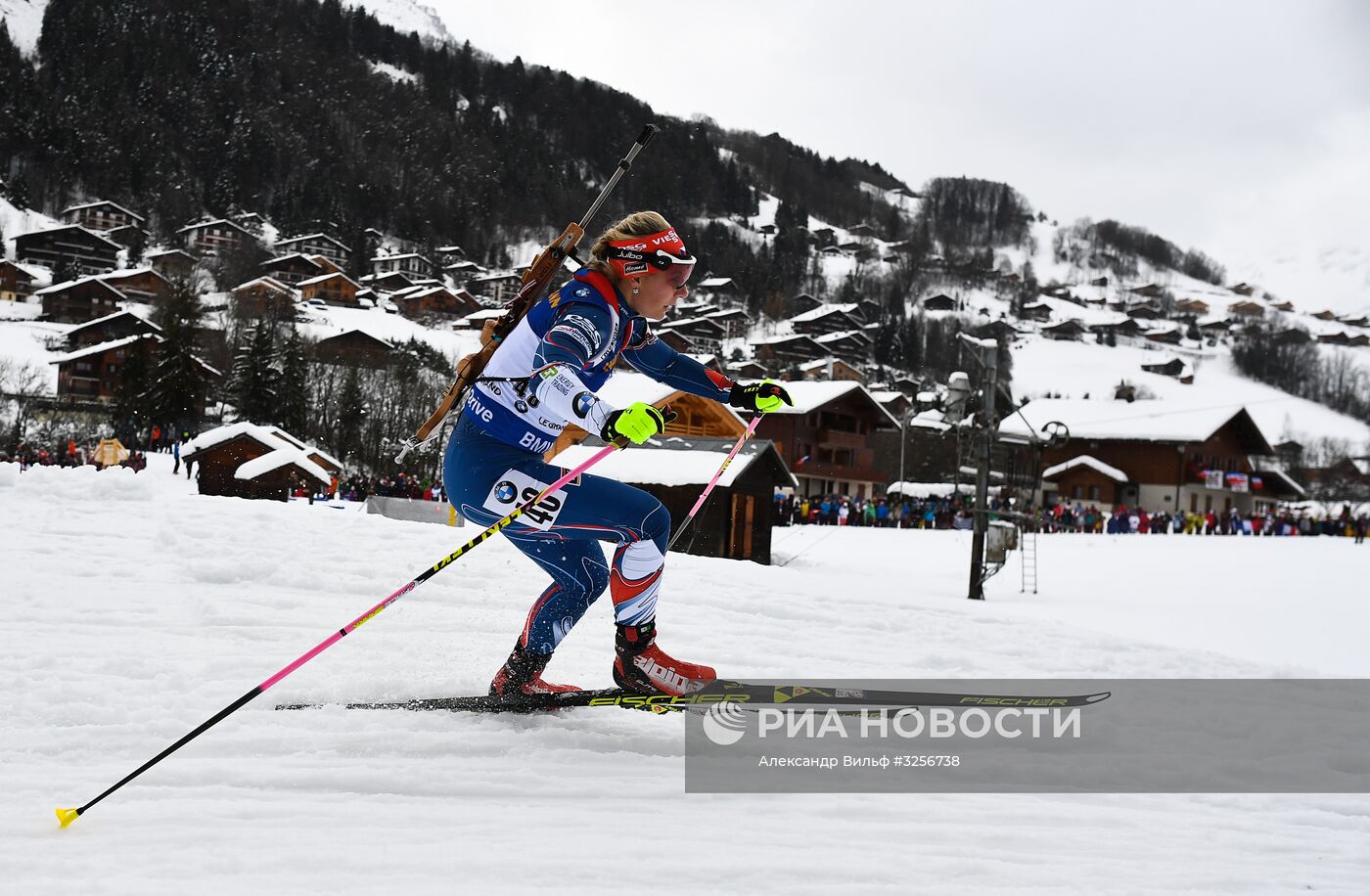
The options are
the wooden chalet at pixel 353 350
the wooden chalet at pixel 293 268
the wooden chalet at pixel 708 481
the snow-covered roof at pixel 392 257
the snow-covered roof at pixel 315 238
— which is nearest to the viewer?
the wooden chalet at pixel 708 481

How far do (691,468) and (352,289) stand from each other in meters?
72.1

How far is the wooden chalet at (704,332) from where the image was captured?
88188 mm

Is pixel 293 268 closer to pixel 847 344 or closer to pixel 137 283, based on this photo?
pixel 137 283

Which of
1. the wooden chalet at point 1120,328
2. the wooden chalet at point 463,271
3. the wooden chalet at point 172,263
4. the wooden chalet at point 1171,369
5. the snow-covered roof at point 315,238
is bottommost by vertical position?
the wooden chalet at point 1171,369

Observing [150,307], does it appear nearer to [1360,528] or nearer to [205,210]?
[205,210]

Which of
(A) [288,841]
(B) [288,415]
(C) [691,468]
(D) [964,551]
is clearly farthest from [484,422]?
(B) [288,415]

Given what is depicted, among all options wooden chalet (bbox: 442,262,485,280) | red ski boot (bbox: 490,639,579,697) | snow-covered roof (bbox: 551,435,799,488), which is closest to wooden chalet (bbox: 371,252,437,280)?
wooden chalet (bbox: 442,262,485,280)

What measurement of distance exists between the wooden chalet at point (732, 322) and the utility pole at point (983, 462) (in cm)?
7658

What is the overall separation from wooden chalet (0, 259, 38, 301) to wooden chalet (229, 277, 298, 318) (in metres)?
18.7

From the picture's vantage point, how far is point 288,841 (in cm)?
241

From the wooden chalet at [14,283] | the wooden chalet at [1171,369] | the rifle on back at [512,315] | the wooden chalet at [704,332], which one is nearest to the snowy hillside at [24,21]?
the wooden chalet at [14,283]

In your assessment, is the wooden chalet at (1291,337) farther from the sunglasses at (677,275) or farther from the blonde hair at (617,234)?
the blonde hair at (617,234)

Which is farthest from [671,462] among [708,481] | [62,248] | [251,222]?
[251,222]

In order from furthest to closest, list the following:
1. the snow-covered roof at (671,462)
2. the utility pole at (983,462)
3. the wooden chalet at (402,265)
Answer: the wooden chalet at (402,265) < the snow-covered roof at (671,462) < the utility pole at (983,462)
